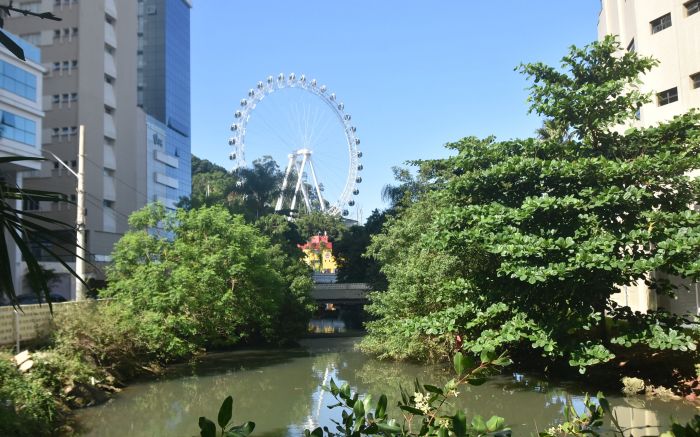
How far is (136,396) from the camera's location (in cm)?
1544

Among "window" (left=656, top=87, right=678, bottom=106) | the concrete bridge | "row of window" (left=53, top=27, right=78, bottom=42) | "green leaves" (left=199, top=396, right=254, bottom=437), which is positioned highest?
"row of window" (left=53, top=27, right=78, bottom=42)

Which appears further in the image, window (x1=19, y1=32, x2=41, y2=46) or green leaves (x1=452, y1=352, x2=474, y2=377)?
window (x1=19, y1=32, x2=41, y2=46)

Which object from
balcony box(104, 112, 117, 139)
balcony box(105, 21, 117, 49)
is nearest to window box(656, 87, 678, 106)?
balcony box(104, 112, 117, 139)

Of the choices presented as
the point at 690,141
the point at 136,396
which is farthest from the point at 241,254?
the point at 690,141

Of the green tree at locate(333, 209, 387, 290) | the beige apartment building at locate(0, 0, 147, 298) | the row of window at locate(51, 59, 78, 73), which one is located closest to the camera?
the beige apartment building at locate(0, 0, 147, 298)

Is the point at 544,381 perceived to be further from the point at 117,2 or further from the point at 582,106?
the point at 117,2

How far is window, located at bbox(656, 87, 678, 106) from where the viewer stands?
1619 cm

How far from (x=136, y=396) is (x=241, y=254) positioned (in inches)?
296

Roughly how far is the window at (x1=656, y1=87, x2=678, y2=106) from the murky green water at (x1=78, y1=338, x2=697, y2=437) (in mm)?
8038

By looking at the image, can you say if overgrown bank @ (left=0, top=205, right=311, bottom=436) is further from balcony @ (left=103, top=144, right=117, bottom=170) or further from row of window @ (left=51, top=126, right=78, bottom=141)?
row of window @ (left=51, top=126, right=78, bottom=141)

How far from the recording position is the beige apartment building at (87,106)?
38062 millimetres

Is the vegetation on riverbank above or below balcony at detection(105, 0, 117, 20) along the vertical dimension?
below

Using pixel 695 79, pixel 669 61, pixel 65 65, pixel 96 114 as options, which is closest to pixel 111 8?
pixel 65 65

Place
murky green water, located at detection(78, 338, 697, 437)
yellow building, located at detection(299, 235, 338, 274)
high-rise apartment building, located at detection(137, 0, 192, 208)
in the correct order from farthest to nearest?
high-rise apartment building, located at detection(137, 0, 192, 208)
yellow building, located at detection(299, 235, 338, 274)
murky green water, located at detection(78, 338, 697, 437)
